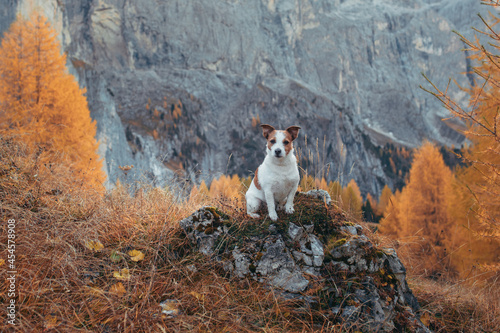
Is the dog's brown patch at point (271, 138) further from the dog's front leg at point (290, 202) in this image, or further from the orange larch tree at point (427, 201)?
the orange larch tree at point (427, 201)

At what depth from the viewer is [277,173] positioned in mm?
3592

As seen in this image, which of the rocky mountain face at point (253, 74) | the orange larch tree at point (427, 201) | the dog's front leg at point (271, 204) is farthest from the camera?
the rocky mountain face at point (253, 74)

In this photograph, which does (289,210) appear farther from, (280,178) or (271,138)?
(271,138)

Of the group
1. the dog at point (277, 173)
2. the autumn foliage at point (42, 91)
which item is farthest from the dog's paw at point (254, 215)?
the autumn foliage at point (42, 91)

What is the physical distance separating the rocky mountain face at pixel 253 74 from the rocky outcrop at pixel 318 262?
35.3 meters

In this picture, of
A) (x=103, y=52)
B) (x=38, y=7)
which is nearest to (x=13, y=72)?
(x=38, y=7)

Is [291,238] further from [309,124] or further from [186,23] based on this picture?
[186,23]

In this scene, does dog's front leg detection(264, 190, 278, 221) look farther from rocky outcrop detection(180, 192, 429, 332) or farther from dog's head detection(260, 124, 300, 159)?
dog's head detection(260, 124, 300, 159)

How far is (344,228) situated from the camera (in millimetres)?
3785

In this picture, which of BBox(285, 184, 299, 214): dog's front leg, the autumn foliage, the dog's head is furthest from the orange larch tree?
the autumn foliage

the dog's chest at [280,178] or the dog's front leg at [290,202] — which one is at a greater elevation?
the dog's chest at [280,178]

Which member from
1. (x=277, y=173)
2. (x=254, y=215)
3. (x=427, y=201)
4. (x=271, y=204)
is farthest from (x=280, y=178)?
(x=427, y=201)

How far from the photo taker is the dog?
3.53 m

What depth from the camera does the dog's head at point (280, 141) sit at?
336 centimetres
